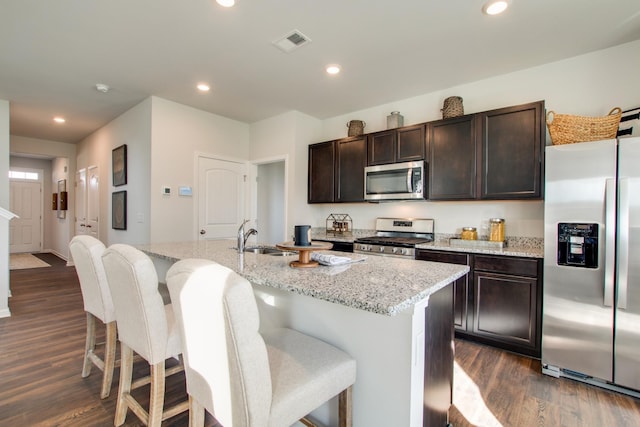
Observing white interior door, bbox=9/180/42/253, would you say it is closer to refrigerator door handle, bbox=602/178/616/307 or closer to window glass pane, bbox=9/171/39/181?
window glass pane, bbox=9/171/39/181

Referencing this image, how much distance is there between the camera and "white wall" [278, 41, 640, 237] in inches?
102

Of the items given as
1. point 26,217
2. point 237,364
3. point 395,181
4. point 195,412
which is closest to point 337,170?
point 395,181

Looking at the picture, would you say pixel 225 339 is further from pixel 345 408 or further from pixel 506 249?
pixel 506 249

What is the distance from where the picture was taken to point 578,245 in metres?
2.20

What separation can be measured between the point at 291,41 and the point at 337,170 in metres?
1.86

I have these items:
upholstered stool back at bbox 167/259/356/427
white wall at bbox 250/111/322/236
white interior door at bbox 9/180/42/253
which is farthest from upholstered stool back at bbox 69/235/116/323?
white interior door at bbox 9/180/42/253

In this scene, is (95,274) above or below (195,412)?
above

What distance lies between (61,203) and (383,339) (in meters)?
8.72

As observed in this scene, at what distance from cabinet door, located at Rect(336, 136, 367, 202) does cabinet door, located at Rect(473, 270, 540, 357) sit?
5.67 feet

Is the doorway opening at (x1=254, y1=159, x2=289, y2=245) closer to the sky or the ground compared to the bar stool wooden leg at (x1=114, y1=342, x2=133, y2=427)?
closer to the sky

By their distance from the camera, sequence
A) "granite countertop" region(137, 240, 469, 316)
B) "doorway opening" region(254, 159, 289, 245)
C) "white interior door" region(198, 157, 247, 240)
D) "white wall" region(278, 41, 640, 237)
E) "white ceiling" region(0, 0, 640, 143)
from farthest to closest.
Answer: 1. "doorway opening" region(254, 159, 289, 245)
2. "white interior door" region(198, 157, 247, 240)
3. "white wall" region(278, 41, 640, 237)
4. "white ceiling" region(0, 0, 640, 143)
5. "granite countertop" region(137, 240, 469, 316)

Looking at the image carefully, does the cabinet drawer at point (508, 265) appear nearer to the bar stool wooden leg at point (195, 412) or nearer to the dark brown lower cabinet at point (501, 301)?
the dark brown lower cabinet at point (501, 301)

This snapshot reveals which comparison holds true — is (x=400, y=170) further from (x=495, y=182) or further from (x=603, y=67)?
(x=603, y=67)

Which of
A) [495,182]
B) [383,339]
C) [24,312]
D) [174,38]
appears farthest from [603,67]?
[24,312]
